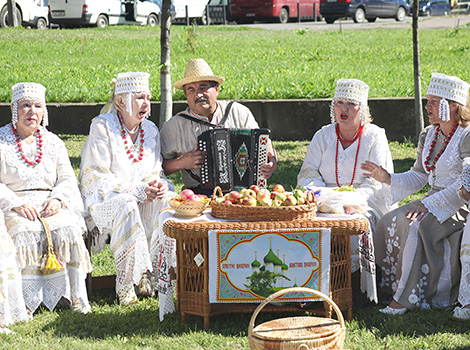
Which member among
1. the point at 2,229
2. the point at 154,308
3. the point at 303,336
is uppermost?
the point at 2,229

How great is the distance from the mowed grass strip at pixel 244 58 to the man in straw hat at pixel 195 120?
5.29 meters

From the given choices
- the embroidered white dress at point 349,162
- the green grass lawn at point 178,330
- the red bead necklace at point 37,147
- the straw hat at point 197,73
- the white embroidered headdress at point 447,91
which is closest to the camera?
the green grass lawn at point 178,330

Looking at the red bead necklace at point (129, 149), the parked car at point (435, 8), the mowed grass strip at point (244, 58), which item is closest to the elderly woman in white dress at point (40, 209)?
the red bead necklace at point (129, 149)

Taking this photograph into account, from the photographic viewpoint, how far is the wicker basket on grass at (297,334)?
3.91 meters

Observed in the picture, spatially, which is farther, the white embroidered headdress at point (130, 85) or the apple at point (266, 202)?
the white embroidered headdress at point (130, 85)

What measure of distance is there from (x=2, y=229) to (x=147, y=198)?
45.3 inches

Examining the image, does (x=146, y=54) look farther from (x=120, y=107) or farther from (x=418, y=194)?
(x=120, y=107)

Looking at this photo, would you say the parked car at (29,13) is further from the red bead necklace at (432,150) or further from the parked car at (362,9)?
the red bead necklace at (432,150)

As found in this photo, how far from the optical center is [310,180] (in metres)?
6.16

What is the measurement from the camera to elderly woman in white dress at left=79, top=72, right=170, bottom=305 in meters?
5.55

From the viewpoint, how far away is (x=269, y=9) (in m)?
27.0

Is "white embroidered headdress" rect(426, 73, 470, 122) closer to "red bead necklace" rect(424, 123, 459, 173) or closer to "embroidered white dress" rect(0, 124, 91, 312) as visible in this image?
"red bead necklace" rect(424, 123, 459, 173)

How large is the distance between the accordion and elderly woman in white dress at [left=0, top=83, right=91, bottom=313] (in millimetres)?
1157

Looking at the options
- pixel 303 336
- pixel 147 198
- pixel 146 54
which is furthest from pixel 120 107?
pixel 146 54
